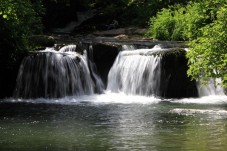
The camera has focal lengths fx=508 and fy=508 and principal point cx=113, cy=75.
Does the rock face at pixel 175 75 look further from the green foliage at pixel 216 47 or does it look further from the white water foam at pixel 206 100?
the green foliage at pixel 216 47

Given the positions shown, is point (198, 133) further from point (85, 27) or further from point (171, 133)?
point (85, 27)

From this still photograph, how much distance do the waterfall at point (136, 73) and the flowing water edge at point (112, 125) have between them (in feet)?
11.7

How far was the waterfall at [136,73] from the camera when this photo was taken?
33375 mm

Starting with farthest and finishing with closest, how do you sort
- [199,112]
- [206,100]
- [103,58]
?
[103,58], [206,100], [199,112]

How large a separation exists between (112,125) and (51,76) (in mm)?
13606

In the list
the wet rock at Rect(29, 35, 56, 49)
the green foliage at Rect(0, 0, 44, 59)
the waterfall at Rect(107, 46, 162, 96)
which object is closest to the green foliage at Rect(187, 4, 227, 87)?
the waterfall at Rect(107, 46, 162, 96)

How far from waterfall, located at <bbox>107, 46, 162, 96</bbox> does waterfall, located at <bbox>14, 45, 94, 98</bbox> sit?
82.2 inches

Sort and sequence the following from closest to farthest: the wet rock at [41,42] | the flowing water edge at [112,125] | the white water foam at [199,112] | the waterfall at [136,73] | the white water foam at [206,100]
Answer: the flowing water edge at [112,125] < the white water foam at [199,112] < the white water foam at [206,100] < the waterfall at [136,73] < the wet rock at [41,42]

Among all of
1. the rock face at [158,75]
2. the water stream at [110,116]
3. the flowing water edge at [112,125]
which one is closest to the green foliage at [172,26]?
the rock face at [158,75]

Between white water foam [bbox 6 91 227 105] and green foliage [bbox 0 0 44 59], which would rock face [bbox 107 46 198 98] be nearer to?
white water foam [bbox 6 91 227 105]

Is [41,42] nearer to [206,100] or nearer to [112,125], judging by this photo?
[206,100]

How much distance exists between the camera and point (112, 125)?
67.6 ft

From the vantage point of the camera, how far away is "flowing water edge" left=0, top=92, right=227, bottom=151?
54.3 feet

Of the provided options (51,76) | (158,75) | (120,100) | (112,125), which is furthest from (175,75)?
(112,125)
